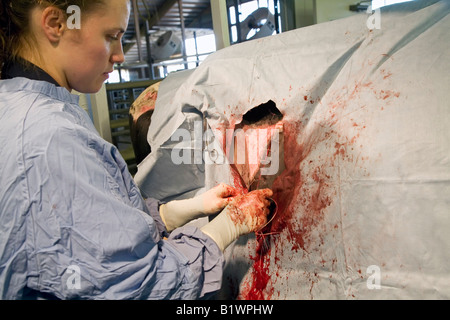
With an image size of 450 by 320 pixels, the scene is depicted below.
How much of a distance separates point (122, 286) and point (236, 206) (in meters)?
0.55

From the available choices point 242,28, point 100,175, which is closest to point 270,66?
point 100,175

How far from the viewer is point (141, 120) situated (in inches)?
79.4

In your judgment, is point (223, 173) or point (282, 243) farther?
point (223, 173)

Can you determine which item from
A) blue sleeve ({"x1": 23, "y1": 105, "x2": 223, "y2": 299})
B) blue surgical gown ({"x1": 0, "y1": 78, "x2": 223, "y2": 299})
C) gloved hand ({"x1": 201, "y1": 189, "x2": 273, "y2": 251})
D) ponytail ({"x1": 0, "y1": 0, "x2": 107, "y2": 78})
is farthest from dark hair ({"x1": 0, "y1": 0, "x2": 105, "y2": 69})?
gloved hand ({"x1": 201, "y1": 189, "x2": 273, "y2": 251})

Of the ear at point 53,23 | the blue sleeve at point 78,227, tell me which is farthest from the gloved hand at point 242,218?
the ear at point 53,23

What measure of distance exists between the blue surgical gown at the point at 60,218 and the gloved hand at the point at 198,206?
1.65ft

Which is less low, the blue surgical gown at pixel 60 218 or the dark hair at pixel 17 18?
the dark hair at pixel 17 18

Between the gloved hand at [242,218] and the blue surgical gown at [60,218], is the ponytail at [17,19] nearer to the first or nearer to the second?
the blue surgical gown at [60,218]

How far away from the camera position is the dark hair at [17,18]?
2.99 ft

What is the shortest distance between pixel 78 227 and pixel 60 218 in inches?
1.8

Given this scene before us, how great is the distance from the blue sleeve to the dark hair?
284 millimetres

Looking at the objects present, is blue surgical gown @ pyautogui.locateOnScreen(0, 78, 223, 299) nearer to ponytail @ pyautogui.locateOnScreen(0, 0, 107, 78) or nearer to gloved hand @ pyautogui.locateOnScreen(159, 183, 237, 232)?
ponytail @ pyautogui.locateOnScreen(0, 0, 107, 78)
